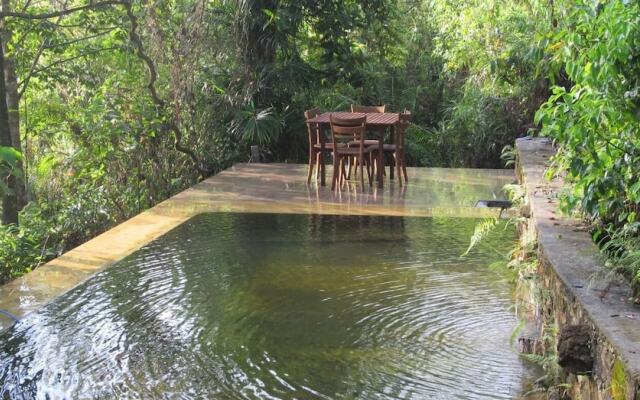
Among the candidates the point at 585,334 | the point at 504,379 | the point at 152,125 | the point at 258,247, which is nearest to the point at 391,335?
the point at 504,379

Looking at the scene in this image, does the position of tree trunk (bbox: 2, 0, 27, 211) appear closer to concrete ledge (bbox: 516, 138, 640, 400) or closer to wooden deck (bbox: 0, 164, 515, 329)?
wooden deck (bbox: 0, 164, 515, 329)

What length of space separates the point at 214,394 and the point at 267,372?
35 centimetres

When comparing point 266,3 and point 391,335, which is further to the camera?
point 266,3

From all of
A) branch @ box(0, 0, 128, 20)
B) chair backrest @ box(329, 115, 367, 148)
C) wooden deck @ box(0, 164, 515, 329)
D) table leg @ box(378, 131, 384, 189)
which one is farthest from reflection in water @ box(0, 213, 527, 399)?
branch @ box(0, 0, 128, 20)

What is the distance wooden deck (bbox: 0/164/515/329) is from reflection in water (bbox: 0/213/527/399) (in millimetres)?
237

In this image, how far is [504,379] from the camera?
12.5ft

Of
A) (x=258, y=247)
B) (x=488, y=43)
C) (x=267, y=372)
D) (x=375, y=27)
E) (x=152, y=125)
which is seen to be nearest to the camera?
(x=267, y=372)

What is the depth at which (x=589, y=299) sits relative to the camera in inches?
122

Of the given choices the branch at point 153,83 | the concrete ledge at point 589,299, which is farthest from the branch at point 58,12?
the concrete ledge at point 589,299

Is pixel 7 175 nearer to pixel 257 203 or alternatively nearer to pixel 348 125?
pixel 257 203

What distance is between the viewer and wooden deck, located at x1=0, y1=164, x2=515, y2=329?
5613 mm

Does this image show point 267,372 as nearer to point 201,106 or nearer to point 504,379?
point 504,379

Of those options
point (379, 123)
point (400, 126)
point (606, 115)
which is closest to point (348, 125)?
point (379, 123)

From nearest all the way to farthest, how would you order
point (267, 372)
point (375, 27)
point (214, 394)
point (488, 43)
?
point (214, 394) < point (267, 372) < point (488, 43) < point (375, 27)
